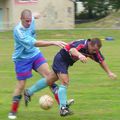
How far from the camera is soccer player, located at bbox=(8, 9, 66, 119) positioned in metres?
8.34

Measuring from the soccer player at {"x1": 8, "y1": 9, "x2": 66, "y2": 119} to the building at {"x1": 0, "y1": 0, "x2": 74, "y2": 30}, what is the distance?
3875 cm

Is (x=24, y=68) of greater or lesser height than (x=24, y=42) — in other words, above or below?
below

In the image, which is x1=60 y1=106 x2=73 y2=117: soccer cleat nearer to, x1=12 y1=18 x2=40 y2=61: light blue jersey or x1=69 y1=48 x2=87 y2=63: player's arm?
x1=69 y1=48 x2=87 y2=63: player's arm

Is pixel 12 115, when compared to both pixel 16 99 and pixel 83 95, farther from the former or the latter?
pixel 83 95

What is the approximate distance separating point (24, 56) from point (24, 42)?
419 millimetres

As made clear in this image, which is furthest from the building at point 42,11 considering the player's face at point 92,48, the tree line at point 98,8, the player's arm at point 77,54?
the player's arm at point 77,54

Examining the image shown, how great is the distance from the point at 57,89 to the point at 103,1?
62408mm

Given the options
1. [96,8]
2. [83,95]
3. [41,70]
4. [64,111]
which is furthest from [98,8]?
[64,111]

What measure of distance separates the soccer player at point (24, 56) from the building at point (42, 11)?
38.8 metres

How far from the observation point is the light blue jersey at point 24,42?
8344mm

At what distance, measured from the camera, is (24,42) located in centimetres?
838

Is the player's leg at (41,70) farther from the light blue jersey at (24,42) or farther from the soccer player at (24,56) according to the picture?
Answer: the light blue jersey at (24,42)

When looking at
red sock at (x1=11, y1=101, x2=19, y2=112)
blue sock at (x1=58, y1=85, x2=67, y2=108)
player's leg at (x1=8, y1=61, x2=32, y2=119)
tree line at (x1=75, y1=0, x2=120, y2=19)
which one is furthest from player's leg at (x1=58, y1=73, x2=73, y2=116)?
tree line at (x1=75, y1=0, x2=120, y2=19)

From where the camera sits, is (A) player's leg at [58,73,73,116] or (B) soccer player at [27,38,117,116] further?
(A) player's leg at [58,73,73,116]
